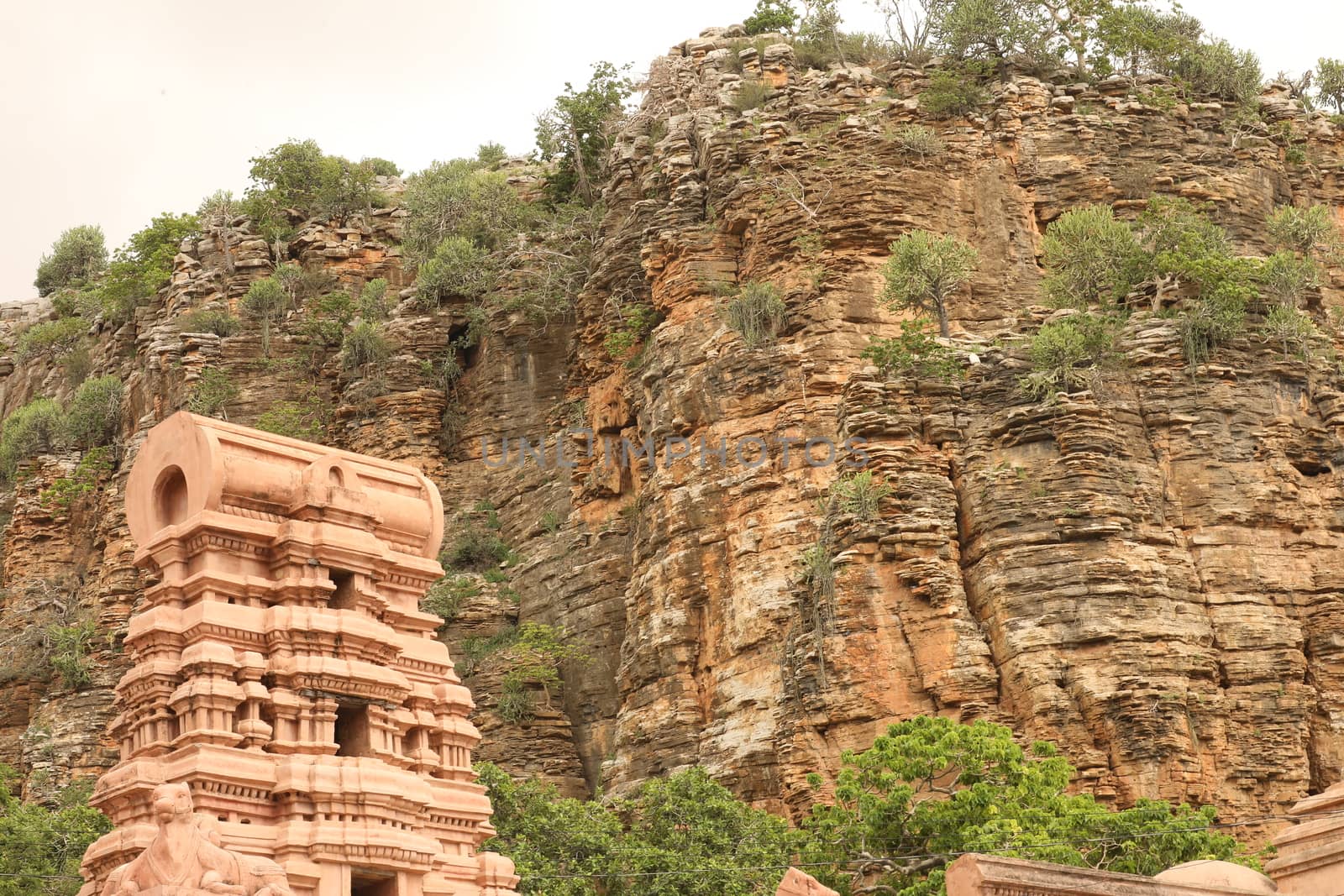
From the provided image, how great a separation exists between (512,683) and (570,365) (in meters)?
10.1

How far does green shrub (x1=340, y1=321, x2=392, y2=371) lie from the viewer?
58094 mm

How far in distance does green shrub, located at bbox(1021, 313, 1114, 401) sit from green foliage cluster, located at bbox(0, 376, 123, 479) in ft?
94.7

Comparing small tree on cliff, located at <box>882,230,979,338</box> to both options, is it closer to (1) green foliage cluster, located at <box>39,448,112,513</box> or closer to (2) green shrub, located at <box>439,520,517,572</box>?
(2) green shrub, located at <box>439,520,517,572</box>

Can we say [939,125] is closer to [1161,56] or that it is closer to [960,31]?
[960,31]

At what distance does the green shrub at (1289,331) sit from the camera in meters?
45.7

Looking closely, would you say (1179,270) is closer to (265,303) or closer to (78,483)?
(265,303)

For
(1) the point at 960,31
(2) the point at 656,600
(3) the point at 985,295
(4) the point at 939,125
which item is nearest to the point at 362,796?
(2) the point at 656,600

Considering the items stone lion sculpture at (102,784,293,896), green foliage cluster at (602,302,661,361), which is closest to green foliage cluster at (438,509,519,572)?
green foliage cluster at (602,302,661,361)

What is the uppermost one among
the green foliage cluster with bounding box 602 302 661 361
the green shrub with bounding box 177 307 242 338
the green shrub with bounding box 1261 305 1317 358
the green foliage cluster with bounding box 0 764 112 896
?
the green shrub with bounding box 177 307 242 338

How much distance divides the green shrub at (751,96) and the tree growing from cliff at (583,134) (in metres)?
7.38

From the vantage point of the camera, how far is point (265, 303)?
6122 cm

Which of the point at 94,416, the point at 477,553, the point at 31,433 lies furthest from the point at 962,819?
the point at 31,433

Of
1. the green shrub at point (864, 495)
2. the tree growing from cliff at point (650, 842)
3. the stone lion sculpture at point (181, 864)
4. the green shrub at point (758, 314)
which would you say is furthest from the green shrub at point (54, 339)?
the stone lion sculpture at point (181, 864)

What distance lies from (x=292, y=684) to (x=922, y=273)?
23494 millimetres
